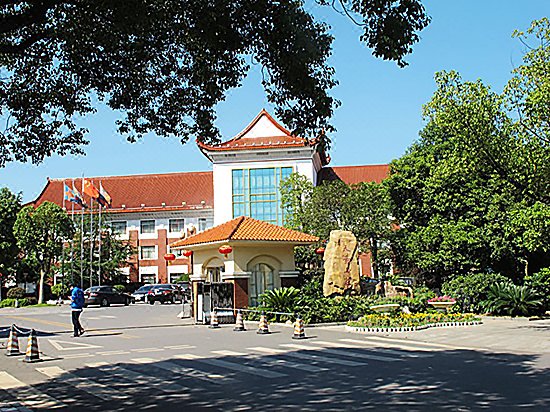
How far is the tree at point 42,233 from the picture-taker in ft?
168

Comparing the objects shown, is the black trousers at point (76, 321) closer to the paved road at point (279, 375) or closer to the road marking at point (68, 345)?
the road marking at point (68, 345)

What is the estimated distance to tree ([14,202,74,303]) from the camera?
5133 centimetres

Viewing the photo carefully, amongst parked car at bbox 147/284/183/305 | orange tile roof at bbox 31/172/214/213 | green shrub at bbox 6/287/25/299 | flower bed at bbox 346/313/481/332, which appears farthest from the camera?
orange tile roof at bbox 31/172/214/213

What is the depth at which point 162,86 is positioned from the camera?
11266 millimetres

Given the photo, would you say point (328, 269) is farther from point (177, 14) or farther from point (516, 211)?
point (177, 14)

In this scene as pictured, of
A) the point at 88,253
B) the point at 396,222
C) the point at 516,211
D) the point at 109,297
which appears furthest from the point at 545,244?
the point at 88,253

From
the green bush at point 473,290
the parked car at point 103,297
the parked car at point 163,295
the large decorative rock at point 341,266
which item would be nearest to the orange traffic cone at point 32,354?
the large decorative rock at point 341,266

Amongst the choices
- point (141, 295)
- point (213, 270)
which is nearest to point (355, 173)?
point (141, 295)

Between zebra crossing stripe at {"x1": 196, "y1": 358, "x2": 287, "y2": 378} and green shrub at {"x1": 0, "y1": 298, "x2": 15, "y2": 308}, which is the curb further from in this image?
green shrub at {"x1": 0, "y1": 298, "x2": 15, "y2": 308}

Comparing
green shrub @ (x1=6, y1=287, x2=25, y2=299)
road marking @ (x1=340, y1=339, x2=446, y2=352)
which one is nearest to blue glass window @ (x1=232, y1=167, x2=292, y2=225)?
green shrub @ (x1=6, y1=287, x2=25, y2=299)

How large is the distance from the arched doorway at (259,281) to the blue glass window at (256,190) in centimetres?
2511

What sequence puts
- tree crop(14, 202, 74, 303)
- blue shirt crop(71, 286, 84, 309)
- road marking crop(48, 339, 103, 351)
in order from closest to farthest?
road marking crop(48, 339, 103, 351)
blue shirt crop(71, 286, 84, 309)
tree crop(14, 202, 74, 303)

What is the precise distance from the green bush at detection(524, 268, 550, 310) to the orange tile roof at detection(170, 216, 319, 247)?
9.34 m

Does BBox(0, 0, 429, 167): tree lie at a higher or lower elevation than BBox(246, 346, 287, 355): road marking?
higher
